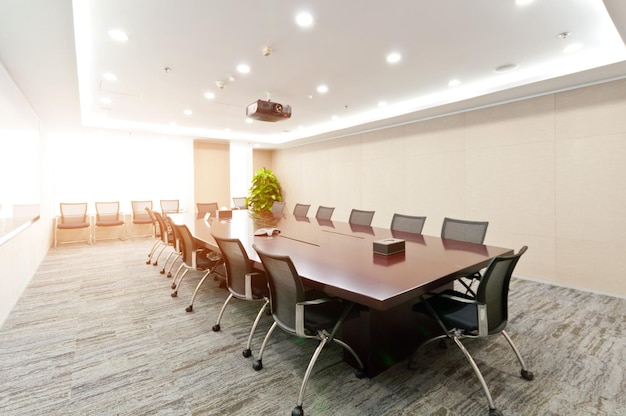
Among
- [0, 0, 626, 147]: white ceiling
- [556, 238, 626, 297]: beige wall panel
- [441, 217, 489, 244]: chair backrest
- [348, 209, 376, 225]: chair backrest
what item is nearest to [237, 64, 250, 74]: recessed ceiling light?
[0, 0, 626, 147]: white ceiling

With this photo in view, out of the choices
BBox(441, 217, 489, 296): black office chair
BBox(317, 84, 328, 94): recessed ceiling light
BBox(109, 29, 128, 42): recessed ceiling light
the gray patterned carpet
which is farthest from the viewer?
BBox(317, 84, 328, 94): recessed ceiling light

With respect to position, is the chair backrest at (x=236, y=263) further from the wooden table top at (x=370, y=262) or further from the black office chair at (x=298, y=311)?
the black office chair at (x=298, y=311)

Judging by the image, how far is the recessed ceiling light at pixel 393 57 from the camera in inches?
136

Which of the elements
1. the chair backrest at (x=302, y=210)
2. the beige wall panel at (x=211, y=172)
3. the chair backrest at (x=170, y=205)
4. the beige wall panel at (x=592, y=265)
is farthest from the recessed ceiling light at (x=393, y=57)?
the chair backrest at (x=170, y=205)

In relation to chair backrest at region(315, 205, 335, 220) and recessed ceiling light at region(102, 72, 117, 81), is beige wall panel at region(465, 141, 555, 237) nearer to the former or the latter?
chair backrest at region(315, 205, 335, 220)

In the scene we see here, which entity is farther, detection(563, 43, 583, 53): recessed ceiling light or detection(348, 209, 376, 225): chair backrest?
detection(348, 209, 376, 225): chair backrest

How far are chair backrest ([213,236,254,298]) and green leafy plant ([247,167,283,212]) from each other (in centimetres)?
675

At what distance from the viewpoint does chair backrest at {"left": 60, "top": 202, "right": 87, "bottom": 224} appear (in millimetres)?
7152

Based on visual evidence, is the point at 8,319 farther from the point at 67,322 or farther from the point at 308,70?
the point at 308,70

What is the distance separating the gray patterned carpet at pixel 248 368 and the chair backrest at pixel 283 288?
48cm

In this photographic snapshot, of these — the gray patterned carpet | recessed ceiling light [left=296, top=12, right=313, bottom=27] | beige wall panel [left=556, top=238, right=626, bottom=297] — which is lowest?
the gray patterned carpet

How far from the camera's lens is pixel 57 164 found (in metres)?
7.37

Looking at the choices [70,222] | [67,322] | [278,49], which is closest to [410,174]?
[278,49]

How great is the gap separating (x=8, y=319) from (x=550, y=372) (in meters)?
4.92
